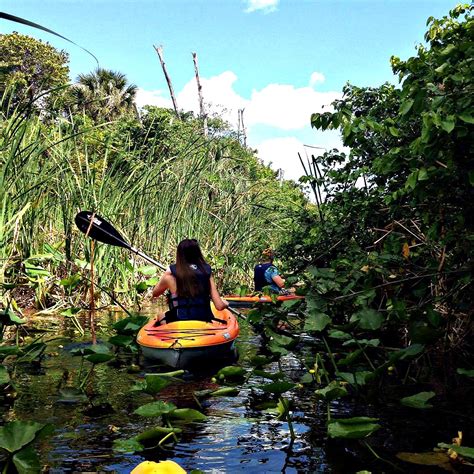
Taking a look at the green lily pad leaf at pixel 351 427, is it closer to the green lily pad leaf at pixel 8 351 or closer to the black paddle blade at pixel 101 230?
the green lily pad leaf at pixel 8 351

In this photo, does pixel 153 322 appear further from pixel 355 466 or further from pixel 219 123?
pixel 219 123

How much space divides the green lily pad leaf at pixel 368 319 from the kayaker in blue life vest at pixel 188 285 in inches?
90.3

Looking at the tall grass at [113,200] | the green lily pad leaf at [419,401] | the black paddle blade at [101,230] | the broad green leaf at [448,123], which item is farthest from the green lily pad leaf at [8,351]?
the broad green leaf at [448,123]

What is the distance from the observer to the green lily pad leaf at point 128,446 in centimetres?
318

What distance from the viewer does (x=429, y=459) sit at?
3.18m

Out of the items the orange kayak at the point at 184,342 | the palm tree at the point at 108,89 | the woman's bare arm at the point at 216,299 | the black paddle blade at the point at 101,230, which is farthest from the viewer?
the palm tree at the point at 108,89

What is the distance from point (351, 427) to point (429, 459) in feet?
1.87

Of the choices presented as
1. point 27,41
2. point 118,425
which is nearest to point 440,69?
point 118,425

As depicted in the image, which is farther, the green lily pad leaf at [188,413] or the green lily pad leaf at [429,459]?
the green lily pad leaf at [188,413]

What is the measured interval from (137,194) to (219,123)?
1097cm

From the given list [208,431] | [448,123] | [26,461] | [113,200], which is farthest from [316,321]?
[113,200]

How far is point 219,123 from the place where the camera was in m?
19.9

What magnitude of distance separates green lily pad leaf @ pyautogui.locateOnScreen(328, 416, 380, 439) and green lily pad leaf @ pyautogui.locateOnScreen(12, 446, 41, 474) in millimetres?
1310

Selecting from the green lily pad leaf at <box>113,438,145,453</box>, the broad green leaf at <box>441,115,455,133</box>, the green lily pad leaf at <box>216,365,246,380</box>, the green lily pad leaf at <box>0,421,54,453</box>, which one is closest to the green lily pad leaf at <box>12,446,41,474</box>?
the green lily pad leaf at <box>0,421,54,453</box>
